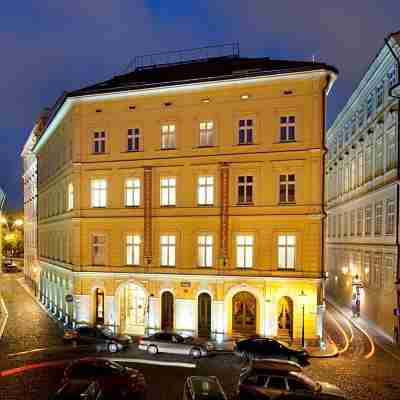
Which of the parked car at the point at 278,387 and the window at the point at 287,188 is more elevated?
the window at the point at 287,188

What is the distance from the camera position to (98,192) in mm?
35344

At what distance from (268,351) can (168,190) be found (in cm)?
1342

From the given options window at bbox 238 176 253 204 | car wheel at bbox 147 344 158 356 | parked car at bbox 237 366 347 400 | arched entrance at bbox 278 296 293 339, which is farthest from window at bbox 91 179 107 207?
parked car at bbox 237 366 347 400

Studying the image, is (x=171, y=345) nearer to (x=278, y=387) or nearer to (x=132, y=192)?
(x=278, y=387)

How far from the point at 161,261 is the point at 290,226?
32.2ft

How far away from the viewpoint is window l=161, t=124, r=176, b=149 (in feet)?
110

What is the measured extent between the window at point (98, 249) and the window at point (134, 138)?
724 cm

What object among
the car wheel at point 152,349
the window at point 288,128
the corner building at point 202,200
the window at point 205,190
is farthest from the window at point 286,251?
the car wheel at point 152,349

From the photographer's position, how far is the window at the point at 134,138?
34.4 m

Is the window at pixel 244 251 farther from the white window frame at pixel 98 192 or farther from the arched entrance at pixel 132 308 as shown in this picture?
the white window frame at pixel 98 192

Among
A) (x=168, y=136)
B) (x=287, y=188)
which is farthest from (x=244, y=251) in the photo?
(x=168, y=136)

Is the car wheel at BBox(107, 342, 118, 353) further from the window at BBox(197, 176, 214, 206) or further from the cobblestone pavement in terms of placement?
the window at BBox(197, 176, 214, 206)

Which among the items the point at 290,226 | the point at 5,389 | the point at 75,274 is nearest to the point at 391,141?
the point at 290,226

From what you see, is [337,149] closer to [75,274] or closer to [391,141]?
[391,141]
